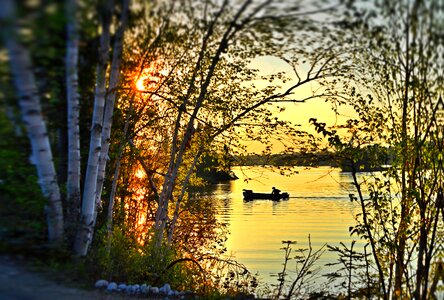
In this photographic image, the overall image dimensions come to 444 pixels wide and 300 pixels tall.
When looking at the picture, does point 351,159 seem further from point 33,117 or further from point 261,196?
point 261,196

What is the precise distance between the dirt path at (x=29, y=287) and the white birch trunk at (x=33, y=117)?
2.18 ft

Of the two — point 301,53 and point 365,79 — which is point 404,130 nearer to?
point 365,79

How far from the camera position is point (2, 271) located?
25.5 ft

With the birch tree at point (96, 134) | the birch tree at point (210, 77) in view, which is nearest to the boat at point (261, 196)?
the birch tree at point (210, 77)

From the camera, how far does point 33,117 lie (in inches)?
283

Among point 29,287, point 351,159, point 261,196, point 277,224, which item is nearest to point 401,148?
point 351,159

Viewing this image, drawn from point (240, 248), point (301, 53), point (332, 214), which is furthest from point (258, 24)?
point (332, 214)

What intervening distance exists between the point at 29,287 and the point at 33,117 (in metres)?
2.31

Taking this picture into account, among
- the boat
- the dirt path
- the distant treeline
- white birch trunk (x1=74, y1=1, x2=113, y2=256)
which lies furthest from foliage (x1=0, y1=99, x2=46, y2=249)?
the boat

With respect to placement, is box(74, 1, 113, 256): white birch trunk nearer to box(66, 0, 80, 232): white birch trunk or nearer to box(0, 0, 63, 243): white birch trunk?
box(66, 0, 80, 232): white birch trunk

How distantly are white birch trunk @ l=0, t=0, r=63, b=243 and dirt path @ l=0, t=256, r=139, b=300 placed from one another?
66cm

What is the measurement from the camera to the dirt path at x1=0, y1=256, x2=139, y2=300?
24.0 ft

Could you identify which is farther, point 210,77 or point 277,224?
point 277,224

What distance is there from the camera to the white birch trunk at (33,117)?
528cm
